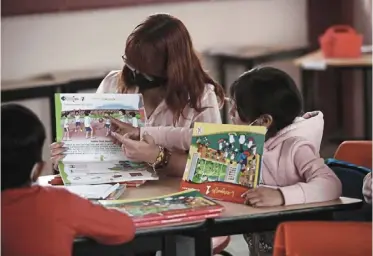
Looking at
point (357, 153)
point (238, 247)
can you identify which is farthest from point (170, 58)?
point (238, 247)

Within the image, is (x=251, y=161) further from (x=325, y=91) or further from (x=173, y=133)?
(x=325, y=91)

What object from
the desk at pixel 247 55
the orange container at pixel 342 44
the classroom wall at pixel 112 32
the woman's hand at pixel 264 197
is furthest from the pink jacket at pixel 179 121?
the desk at pixel 247 55

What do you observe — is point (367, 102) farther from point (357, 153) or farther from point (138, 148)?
point (138, 148)

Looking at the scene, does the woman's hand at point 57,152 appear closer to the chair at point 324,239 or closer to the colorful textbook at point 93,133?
the colorful textbook at point 93,133

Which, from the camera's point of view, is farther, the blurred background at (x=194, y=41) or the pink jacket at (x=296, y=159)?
the blurred background at (x=194, y=41)

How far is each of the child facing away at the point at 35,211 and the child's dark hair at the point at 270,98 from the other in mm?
604

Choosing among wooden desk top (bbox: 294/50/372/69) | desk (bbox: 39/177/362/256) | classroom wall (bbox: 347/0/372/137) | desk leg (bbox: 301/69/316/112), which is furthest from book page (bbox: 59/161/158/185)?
classroom wall (bbox: 347/0/372/137)

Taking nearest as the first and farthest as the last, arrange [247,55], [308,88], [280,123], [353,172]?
1. [280,123]
2. [353,172]
3. [247,55]
4. [308,88]

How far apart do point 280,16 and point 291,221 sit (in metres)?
4.24

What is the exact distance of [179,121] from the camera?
2775mm

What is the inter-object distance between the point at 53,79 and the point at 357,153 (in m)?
2.77

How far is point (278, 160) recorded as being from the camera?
7.75 ft

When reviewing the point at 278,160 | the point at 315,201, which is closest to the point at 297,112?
the point at 278,160

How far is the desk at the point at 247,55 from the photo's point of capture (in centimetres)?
577
